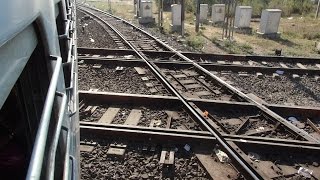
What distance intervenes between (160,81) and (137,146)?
10.2ft

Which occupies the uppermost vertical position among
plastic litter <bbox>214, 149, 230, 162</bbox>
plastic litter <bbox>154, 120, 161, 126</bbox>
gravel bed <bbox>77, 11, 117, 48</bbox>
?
gravel bed <bbox>77, 11, 117, 48</bbox>

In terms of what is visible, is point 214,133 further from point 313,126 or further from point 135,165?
point 313,126

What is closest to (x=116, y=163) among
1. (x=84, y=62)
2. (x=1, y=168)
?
(x=1, y=168)

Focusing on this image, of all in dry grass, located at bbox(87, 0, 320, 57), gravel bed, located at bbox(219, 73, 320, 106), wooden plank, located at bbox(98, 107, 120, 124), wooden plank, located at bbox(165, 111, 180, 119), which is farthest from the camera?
dry grass, located at bbox(87, 0, 320, 57)

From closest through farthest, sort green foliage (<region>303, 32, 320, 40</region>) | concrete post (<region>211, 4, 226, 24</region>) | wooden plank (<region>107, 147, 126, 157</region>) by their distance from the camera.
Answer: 1. wooden plank (<region>107, 147, 126, 157</region>)
2. green foliage (<region>303, 32, 320, 40</region>)
3. concrete post (<region>211, 4, 226, 24</region>)

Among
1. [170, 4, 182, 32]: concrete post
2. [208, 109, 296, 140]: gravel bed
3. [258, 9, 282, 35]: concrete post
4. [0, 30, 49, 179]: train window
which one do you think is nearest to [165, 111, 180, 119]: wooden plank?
[208, 109, 296, 140]: gravel bed

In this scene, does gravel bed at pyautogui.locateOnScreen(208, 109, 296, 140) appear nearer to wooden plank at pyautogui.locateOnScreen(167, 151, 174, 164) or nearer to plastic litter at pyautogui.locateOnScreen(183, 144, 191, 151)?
plastic litter at pyautogui.locateOnScreen(183, 144, 191, 151)

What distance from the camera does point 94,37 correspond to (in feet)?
46.9

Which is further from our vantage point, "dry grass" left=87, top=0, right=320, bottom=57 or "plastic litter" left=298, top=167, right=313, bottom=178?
"dry grass" left=87, top=0, right=320, bottom=57

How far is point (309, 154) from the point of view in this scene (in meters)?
5.16

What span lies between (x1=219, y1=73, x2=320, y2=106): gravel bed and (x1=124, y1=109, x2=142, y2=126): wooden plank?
2.80 metres

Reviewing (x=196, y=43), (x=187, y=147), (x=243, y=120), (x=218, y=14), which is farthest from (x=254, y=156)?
(x=218, y=14)

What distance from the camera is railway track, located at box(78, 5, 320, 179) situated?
15.6 feet

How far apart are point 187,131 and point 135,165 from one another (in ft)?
3.66
